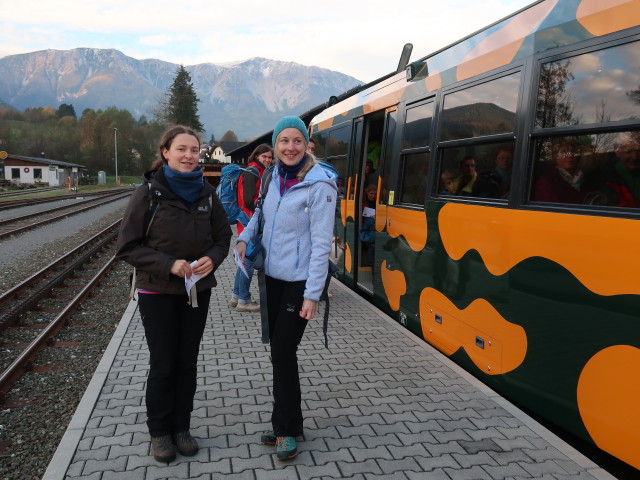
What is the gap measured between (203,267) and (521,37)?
112 inches

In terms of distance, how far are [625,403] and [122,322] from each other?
5.23 metres

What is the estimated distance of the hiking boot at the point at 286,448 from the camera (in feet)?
10.9

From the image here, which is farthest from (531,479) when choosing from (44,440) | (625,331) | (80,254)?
(80,254)

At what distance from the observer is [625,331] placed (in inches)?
119

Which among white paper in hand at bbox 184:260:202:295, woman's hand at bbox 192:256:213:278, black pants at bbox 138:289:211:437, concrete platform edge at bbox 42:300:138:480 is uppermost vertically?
woman's hand at bbox 192:256:213:278

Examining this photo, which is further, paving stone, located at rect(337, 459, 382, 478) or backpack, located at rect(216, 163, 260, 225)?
backpack, located at rect(216, 163, 260, 225)

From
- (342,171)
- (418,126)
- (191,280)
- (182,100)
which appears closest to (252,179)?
(418,126)

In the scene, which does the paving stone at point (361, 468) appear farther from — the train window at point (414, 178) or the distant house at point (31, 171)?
the distant house at point (31, 171)

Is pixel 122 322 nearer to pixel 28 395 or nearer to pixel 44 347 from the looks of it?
pixel 44 347

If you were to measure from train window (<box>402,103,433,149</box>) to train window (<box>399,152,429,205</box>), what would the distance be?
0.41ft

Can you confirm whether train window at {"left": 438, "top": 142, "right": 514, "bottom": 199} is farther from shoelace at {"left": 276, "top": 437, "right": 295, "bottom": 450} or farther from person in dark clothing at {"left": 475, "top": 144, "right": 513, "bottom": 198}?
shoelace at {"left": 276, "top": 437, "right": 295, "bottom": 450}

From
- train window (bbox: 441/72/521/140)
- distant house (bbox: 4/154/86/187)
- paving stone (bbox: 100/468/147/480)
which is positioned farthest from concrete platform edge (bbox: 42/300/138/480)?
distant house (bbox: 4/154/86/187)

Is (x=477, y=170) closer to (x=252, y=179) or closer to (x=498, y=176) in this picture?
(x=498, y=176)

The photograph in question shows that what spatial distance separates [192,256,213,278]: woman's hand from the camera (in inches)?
126
